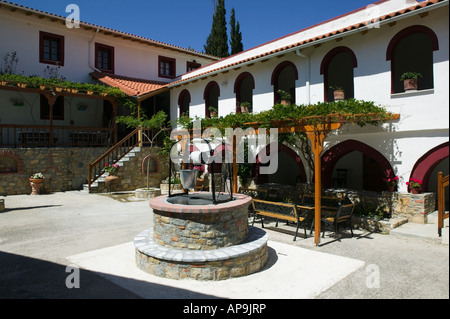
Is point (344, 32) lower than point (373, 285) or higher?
higher

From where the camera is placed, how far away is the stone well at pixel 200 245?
5059mm

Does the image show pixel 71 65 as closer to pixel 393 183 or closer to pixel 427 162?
pixel 393 183

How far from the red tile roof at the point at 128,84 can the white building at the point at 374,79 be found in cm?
421

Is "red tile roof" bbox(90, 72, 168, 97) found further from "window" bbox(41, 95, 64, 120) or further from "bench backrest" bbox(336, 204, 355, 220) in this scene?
"bench backrest" bbox(336, 204, 355, 220)

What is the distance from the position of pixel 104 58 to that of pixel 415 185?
59.3 feet

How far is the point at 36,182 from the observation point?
1366 cm

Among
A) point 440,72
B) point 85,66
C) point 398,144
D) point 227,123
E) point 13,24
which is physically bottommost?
point 398,144

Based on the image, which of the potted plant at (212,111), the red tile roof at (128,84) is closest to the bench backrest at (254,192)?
the potted plant at (212,111)

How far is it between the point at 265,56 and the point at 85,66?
12.1 m

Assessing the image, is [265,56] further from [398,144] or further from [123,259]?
[123,259]

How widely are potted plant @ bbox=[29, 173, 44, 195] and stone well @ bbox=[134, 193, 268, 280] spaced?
1016 cm

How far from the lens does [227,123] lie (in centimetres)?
1004
